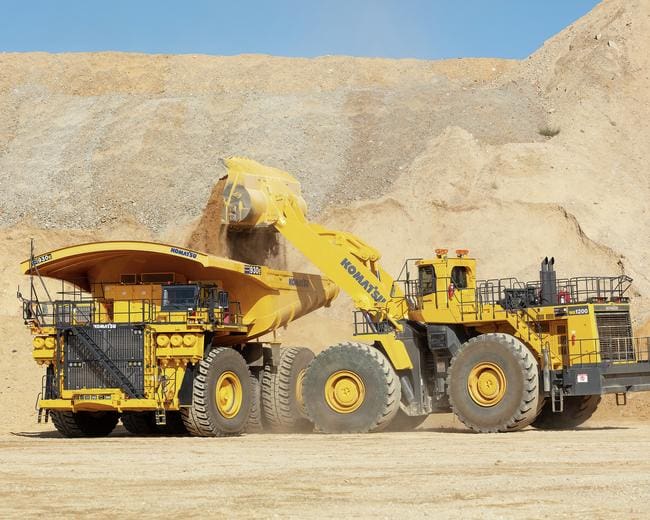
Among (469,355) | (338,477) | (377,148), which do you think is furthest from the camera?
(377,148)

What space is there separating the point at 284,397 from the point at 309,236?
3.67 metres

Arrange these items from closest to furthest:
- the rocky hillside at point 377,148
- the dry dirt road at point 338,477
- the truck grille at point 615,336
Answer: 1. the dry dirt road at point 338,477
2. the truck grille at point 615,336
3. the rocky hillside at point 377,148

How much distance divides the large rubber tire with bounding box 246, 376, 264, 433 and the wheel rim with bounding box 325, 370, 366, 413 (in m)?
2.42

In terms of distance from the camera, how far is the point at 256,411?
26.5 m

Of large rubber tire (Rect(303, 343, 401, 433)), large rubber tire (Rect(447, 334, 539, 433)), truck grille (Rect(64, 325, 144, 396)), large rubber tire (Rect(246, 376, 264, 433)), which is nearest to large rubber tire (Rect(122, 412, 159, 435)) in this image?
large rubber tire (Rect(246, 376, 264, 433))

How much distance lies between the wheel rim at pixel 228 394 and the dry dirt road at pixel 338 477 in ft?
4.38

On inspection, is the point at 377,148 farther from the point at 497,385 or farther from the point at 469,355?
the point at 497,385

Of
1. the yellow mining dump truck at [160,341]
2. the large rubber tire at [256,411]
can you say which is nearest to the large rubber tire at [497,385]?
the yellow mining dump truck at [160,341]

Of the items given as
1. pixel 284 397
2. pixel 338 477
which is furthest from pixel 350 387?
pixel 338 477

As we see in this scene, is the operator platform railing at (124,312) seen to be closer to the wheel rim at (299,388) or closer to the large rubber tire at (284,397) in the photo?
Result: the large rubber tire at (284,397)

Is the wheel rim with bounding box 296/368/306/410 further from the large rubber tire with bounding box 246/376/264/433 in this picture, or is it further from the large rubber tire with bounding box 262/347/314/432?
the large rubber tire with bounding box 246/376/264/433

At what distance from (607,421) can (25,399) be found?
50.1ft

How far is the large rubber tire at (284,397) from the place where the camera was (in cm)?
2675

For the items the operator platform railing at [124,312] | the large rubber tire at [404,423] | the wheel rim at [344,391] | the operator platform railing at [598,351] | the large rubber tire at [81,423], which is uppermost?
the operator platform railing at [124,312]
